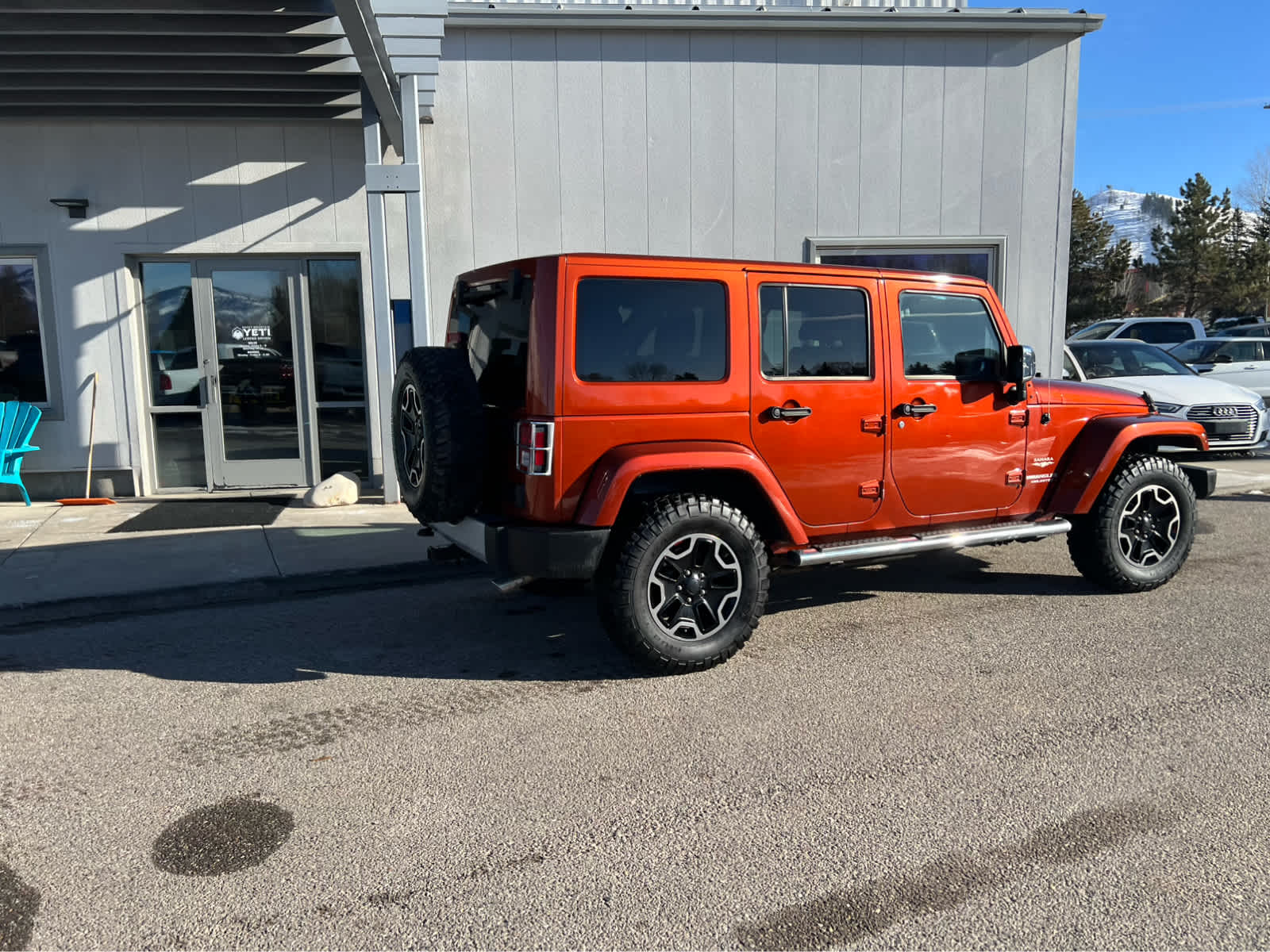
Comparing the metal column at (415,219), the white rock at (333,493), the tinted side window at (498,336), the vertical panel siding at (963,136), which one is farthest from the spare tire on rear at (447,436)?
the vertical panel siding at (963,136)

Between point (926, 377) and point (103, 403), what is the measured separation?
813 centimetres

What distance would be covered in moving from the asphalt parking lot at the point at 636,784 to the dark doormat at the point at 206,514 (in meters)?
2.73

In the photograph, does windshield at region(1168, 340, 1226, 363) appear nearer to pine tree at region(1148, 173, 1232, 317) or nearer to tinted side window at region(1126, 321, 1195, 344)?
tinted side window at region(1126, 321, 1195, 344)

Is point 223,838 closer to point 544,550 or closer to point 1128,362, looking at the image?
point 544,550

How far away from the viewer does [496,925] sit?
8.39 ft

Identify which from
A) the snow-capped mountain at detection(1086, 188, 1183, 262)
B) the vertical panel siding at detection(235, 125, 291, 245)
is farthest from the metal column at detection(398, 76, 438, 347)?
the snow-capped mountain at detection(1086, 188, 1183, 262)

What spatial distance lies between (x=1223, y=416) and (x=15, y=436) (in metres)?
12.9

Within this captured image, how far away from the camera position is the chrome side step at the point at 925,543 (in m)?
4.78

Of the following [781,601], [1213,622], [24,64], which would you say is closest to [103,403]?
[24,64]

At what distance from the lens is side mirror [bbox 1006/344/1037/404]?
5.21 m

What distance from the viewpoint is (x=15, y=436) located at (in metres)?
9.02

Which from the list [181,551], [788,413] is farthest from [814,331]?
[181,551]

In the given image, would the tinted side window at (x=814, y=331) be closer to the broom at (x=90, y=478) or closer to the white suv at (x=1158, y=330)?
the broom at (x=90, y=478)

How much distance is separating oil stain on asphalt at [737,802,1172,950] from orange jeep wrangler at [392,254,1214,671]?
1.80 meters
